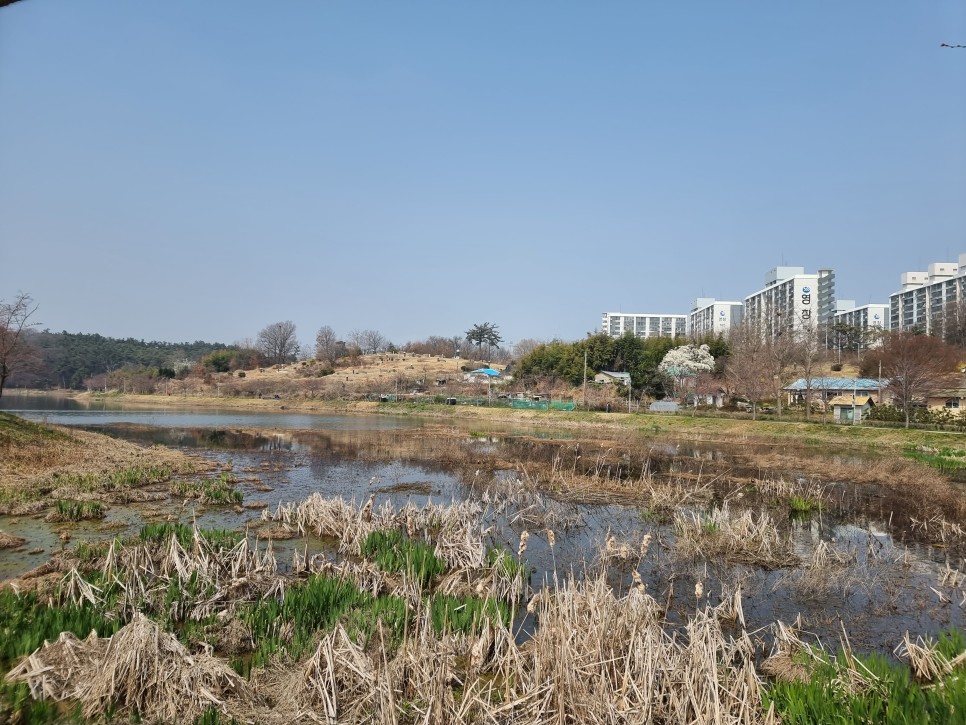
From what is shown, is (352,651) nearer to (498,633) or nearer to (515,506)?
(498,633)

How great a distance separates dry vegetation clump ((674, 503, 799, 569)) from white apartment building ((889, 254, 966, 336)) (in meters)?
92.5

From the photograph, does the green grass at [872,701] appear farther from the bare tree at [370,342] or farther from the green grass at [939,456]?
the bare tree at [370,342]

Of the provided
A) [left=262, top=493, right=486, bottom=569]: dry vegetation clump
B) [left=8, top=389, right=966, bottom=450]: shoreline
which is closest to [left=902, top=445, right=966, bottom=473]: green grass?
[left=8, top=389, right=966, bottom=450]: shoreline

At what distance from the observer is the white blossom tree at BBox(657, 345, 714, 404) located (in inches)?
2318

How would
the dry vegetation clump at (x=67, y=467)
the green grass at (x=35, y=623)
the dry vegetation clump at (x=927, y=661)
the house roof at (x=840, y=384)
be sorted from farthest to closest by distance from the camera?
the house roof at (x=840, y=384) → the dry vegetation clump at (x=67, y=467) → the dry vegetation clump at (x=927, y=661) → the green grass at (x=35, y=623)

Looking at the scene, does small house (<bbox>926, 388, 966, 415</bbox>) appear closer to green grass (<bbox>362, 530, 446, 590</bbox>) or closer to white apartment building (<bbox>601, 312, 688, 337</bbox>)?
green grass (<bbox>362, 530, 446, 590</bbox>)

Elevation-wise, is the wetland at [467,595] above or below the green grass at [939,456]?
above

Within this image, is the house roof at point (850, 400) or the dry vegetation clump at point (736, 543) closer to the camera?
the dry vegetation clump at point (736, 543)

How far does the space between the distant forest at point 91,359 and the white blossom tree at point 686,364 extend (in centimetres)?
7636

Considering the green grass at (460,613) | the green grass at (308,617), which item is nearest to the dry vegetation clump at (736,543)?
the green grass at (460,613)

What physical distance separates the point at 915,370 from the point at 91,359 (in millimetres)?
127504

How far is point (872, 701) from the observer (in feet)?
14.0

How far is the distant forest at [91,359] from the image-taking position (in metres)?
99.9

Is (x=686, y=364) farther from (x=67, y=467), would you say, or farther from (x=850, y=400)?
(x=67, y=467)
